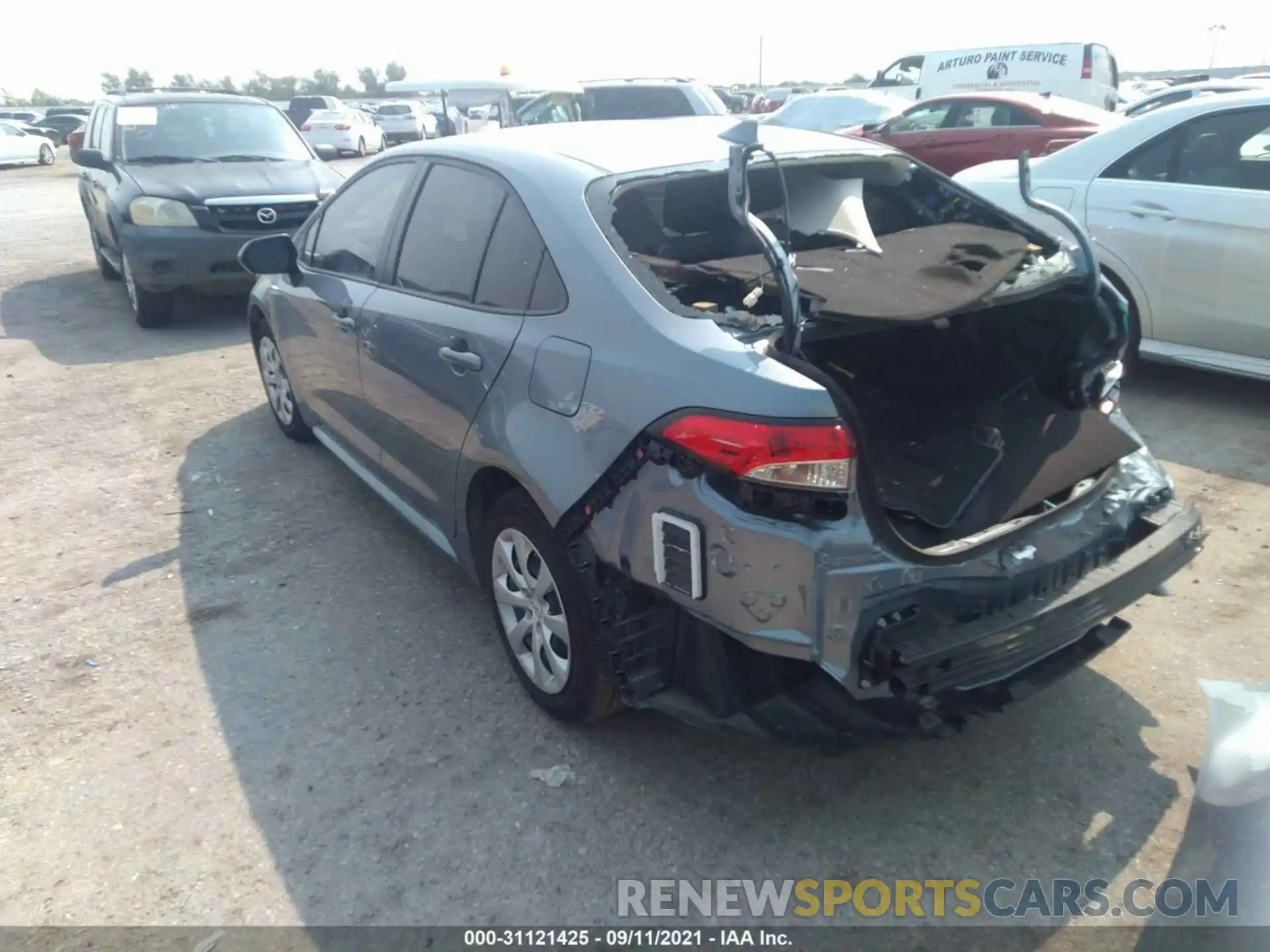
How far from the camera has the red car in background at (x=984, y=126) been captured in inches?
445

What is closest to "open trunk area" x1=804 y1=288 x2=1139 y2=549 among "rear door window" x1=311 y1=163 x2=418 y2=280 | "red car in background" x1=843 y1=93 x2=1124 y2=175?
"rear door window" x1=311 y1=163 x2=418 y2=280

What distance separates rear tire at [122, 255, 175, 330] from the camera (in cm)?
821

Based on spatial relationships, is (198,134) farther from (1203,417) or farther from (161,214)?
(1203,417)

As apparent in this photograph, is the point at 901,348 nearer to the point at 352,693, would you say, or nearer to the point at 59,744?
the point at 352,693

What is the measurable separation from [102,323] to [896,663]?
8611 mm

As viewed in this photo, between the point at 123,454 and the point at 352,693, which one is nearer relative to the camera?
the point at 352,693

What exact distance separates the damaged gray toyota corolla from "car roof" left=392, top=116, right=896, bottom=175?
2 cm

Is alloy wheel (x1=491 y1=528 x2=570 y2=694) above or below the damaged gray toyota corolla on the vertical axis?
below

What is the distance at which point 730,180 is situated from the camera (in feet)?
8.22

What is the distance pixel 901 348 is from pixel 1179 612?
1.57 m

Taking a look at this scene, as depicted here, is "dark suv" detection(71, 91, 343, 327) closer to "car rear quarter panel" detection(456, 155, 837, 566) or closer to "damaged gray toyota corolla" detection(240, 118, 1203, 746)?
"damaged gray toyota corolla" detection(240, 118, 1203, 746)

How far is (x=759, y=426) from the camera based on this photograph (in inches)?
89.3

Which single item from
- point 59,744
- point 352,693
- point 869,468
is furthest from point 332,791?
point 869,468

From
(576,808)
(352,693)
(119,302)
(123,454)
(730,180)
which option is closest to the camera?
(730,180)
